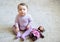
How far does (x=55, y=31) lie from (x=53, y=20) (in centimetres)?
→ 22

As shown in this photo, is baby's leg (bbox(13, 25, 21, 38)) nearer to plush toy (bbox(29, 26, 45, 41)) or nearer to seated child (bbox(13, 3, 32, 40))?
seated child (bbox(13, 3, 32, 40))

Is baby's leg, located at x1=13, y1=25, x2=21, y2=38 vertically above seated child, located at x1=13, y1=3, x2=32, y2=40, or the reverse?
seated child, located at x1=13, y1=3, x2=32, y2=40

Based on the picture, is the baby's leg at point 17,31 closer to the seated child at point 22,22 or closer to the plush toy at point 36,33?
the seated child at point 22,22

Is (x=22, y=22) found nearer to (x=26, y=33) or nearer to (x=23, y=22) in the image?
(x=23, y=22)

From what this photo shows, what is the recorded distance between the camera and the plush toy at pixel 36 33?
170 centimetres

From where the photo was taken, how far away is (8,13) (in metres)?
2.12

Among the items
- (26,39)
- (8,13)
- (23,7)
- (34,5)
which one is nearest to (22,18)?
(23,7)

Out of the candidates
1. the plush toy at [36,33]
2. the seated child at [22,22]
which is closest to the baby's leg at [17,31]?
the seated child at [22,22]

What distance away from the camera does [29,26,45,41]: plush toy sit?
1.70 meters

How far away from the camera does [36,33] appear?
5.68ft

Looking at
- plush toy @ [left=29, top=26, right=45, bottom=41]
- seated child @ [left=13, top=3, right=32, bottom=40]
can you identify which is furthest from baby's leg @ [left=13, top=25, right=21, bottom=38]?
plush toy @ [left=29, top=26, right=45, bottom=41]

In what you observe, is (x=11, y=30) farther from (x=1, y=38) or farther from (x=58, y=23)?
(x=58, y=23)

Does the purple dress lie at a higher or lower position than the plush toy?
higher

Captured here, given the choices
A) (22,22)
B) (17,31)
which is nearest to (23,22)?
(22,22)
